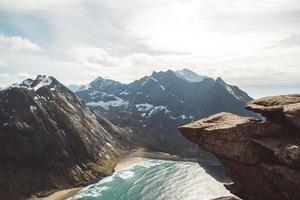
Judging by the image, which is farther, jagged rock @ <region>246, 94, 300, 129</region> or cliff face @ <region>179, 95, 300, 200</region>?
jagged rock @ <region>246, 94, 300, 129</region>

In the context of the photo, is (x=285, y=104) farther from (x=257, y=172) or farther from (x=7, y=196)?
(x=7, y=196)

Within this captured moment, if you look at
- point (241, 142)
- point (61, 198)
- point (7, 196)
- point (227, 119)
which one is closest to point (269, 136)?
point (241, 142)

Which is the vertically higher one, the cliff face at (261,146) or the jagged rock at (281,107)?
the jagged rock at (281,107)

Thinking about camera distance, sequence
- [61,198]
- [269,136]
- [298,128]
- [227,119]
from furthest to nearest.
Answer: [61,198], [227,119], [269,136], [298,128]

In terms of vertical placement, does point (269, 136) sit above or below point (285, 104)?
below

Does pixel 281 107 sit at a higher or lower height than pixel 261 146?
higher

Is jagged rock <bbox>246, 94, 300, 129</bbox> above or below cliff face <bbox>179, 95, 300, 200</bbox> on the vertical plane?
above

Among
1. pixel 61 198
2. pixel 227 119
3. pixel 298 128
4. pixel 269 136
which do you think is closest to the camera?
pixel 298 128

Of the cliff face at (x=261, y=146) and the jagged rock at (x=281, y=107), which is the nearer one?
the cliff face at (x=261, y=146)
